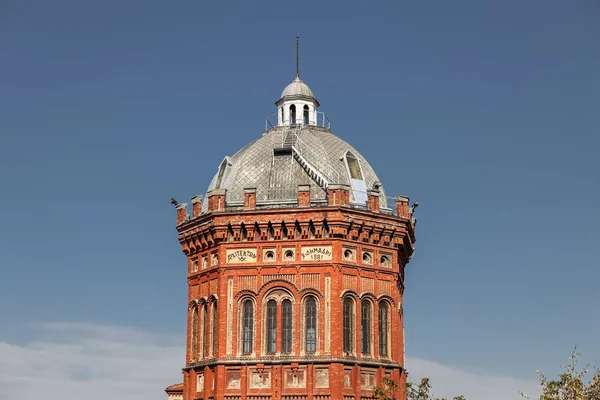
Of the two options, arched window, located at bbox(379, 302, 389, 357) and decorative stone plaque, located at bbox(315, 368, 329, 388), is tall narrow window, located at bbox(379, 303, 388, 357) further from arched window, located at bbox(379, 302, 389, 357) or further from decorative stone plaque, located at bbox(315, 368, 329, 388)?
decorative stone plaque, located at bbox(315, 368, 329, 388)

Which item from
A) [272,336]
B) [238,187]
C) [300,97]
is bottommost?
[272,336]

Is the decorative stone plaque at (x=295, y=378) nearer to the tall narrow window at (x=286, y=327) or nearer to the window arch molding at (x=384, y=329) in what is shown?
the tall narrow window at (x=286, y=327)

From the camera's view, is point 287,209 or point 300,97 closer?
point 287,209

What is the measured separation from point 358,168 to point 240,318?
33.5 feet

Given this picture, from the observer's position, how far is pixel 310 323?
166 feet

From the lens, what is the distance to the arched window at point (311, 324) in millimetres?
50312

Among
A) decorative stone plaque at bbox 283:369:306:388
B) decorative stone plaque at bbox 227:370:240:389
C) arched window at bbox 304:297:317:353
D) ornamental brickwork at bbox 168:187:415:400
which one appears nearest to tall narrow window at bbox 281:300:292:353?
ornamental brickwork at bbox 168:187:415:400

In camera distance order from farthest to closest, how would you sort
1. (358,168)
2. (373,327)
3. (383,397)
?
(358,168) → (373,327) → (383,397)

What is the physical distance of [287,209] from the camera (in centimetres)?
5144

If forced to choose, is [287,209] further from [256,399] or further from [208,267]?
[256,399]

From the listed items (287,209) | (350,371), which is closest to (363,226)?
(287,209)

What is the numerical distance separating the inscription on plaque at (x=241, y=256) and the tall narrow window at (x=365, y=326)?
563 cm

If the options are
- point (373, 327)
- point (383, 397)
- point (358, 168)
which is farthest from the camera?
point (358, 168)

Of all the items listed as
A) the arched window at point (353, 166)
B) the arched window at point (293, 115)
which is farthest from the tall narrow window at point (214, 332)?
the arched window at point (293, 115)
